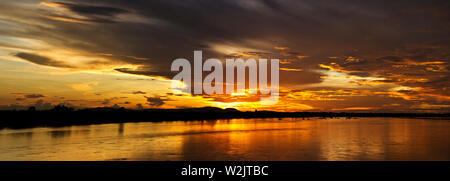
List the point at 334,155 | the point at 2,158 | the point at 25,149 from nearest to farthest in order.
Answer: the point at 2,158
the point at 334,155
the point at 25,149

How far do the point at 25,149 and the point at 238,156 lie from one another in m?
22.0

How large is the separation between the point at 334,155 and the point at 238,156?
30.8 ft
